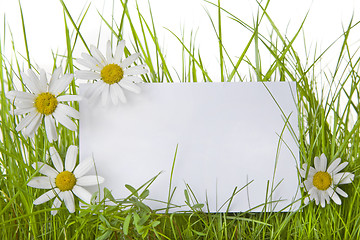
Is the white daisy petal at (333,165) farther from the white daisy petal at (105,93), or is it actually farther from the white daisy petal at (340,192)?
the white daisy petal at (105,93)

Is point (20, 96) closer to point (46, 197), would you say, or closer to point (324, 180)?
point (46, 197)

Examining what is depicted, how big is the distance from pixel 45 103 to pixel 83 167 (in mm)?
91

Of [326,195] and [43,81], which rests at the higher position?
[43,81]

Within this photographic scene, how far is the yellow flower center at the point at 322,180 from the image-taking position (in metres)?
0.65

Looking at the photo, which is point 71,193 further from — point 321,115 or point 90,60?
point 321,115

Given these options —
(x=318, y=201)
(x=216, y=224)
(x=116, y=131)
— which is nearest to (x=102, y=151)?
(x=116, y=131)

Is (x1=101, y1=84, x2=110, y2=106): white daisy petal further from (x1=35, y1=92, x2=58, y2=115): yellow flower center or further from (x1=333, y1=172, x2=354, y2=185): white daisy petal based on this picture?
(x1=333, y1=172, x2=354, y2=185): white daisy petal

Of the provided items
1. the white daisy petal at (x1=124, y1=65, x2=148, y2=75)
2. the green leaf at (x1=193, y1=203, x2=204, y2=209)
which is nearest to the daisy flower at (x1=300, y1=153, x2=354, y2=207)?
the green leaf at (x1=193, y1=203, x2=204, y2=209)

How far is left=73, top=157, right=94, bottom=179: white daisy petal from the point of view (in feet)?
2.05

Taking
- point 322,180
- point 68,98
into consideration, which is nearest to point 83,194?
point 68,98

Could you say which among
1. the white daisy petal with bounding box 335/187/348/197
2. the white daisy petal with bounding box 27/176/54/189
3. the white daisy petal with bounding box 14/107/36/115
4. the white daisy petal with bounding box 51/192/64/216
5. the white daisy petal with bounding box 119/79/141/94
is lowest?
the white daisy petal with bounding box 51/192/64/216

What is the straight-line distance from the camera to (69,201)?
621 millimetres

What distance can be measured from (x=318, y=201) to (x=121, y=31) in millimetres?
355

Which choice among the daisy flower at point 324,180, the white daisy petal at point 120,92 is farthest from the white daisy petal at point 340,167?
the white daisy petal at point 120,92
